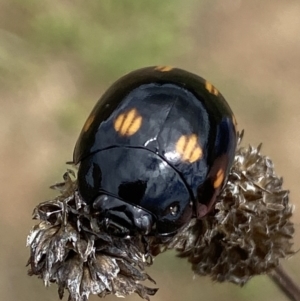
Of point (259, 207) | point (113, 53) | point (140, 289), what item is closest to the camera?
point (140, 289)

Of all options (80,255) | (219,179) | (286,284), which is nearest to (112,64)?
(286,284)

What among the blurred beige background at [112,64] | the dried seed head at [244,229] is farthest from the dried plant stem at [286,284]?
the blurred beige background at [112,64]

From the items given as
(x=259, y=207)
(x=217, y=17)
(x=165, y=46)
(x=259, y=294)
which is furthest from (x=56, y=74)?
(x=259, y=207)

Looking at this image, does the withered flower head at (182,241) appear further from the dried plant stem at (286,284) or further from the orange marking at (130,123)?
the orange marking at (130,123)

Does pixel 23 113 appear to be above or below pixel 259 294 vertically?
above

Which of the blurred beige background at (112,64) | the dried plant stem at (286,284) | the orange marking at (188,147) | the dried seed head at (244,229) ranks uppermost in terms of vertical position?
the blurred beige background at (112,64)

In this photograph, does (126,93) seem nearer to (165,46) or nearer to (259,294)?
(259,294)
